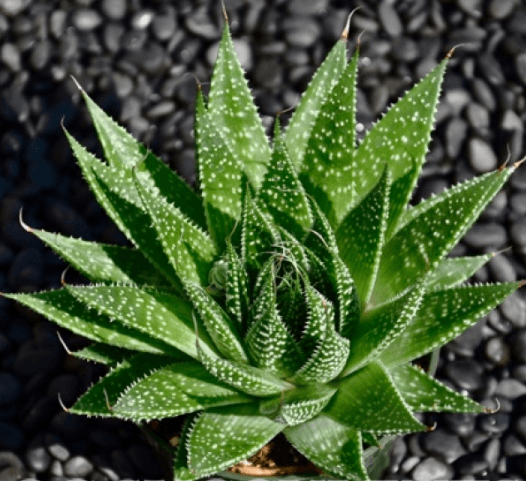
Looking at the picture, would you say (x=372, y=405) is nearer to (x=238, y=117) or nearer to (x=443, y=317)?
(x=443, y=317)

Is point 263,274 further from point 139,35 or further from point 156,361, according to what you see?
point 139,35

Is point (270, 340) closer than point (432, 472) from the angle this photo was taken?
Yes

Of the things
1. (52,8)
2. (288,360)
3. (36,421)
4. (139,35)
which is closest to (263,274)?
(288,360)

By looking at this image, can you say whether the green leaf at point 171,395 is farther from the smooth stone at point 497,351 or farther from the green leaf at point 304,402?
the smooth stone at point 497,351

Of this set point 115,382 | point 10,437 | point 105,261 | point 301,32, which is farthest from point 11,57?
point 115,382

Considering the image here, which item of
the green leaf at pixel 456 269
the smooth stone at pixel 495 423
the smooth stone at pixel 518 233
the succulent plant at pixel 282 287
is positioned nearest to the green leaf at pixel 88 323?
the succulent plant at pixel 282 287

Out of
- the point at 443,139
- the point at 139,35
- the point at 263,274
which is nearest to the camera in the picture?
the point at 263,274

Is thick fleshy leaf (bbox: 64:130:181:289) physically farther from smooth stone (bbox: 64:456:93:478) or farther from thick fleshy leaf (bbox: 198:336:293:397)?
smooth stone (bbox: 64:456:93:478)
